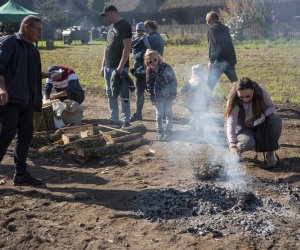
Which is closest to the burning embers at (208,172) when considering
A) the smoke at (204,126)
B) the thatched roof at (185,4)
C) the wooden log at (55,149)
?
the smoke at (204,126)

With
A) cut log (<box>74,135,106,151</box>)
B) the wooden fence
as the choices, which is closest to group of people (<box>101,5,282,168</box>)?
cut log (<box>74,135,106,151</box>)

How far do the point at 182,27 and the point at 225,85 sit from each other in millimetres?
22501

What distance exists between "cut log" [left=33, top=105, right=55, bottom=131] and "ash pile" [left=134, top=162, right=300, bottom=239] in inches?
129

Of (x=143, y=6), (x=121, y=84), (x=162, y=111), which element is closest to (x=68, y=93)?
(x=121, y=84)

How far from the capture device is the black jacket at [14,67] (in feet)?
15.2

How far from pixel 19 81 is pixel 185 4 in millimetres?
35820

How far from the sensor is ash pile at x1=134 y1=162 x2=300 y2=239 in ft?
12.8

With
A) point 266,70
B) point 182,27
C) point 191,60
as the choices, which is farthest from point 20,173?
point 182,27

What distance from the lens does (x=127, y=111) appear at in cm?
759

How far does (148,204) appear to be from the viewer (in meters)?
4.45

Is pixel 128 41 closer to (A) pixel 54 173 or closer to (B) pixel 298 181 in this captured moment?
(A) pixel 54 173

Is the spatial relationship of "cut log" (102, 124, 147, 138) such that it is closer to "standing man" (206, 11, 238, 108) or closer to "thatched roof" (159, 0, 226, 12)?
"standing man" (206, 11, 238, 108)

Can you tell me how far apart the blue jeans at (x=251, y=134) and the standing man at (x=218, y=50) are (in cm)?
267

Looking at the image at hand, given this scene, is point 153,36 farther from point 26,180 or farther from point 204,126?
point 26,180
